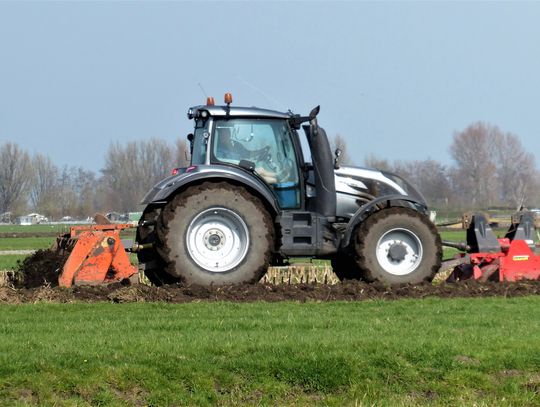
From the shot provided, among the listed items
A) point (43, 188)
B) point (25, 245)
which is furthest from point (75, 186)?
point (25, 245)

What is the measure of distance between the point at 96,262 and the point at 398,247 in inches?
172

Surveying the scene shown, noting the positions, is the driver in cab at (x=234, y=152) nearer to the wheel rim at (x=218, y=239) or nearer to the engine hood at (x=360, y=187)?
the wheel rim at (x=218, y=239)

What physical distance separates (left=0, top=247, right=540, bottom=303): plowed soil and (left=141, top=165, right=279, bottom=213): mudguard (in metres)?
1.24

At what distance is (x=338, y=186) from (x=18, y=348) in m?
6.80

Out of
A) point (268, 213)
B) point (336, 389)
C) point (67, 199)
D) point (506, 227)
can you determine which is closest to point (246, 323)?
point (336, 389)

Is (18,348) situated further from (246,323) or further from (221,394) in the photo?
(246,323)

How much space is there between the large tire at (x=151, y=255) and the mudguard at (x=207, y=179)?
0.89 ft

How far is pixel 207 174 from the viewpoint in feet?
43.4

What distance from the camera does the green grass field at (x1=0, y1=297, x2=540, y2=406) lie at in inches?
309

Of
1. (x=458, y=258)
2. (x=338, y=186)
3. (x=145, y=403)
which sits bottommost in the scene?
(x=145, y=403)

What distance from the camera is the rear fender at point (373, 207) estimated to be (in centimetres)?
1385

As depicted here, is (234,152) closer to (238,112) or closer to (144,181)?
(238,112)

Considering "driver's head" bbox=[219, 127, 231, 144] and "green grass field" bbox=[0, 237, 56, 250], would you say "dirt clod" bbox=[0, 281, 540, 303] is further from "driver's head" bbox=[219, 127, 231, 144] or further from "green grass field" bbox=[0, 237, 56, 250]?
"green grass field" bbox=[0, 237, 56, 250]

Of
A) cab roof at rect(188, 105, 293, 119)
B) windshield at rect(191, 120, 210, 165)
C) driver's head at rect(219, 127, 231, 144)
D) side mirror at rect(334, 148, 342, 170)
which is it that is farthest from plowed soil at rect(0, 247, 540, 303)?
cab roof at rect(188, 105, 293, 119)
